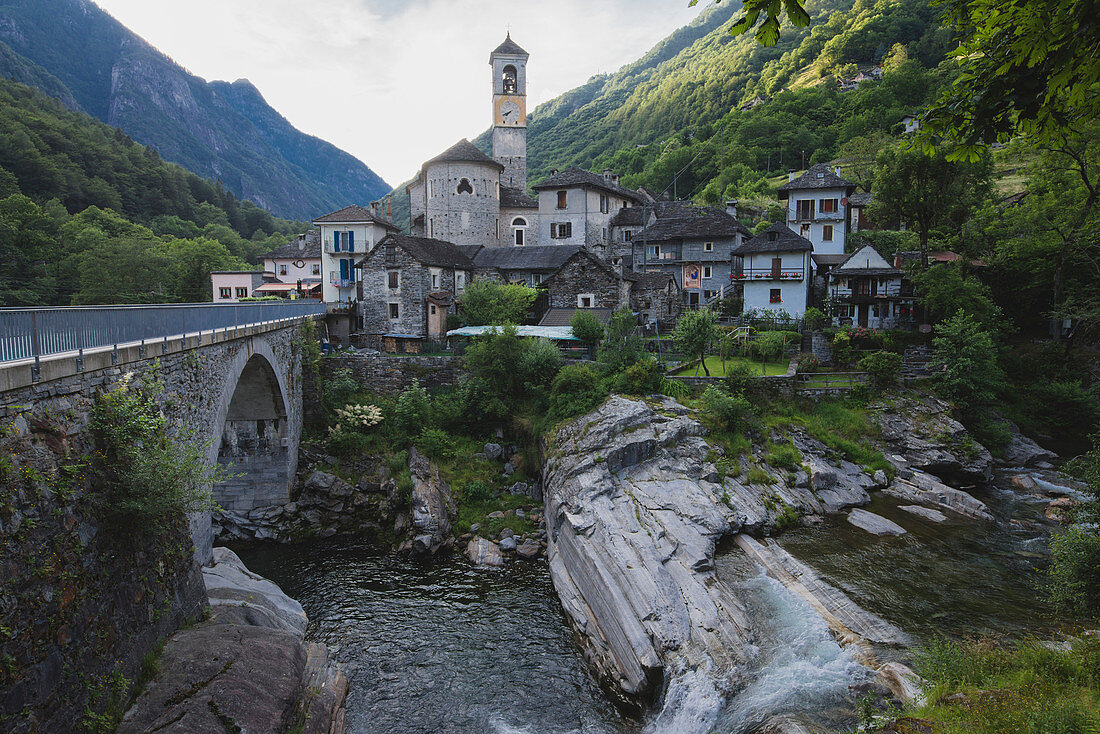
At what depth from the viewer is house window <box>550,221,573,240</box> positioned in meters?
52.3

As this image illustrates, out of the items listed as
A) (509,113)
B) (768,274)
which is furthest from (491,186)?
(768,274)

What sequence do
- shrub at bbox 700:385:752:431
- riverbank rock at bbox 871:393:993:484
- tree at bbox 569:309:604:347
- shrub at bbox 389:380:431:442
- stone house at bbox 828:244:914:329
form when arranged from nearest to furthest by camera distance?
shrub at bbox 700:385:752:431, riverbank rock at bbox 871:393:993:484, shrub at bbox 389:380:431:442, tree at bbox 569:309:604:347, stone house at bbox 828:244:914:329

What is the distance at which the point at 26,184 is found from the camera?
2530 inches

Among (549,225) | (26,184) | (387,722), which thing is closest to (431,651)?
(387,722)

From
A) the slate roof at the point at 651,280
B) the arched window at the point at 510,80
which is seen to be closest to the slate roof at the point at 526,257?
the slate roof at the point at 651,280

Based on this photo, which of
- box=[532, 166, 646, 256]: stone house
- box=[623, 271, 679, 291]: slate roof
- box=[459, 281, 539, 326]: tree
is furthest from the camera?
box=[532, 166, 646, 256]: stone house

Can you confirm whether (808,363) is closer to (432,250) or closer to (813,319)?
(813,319)

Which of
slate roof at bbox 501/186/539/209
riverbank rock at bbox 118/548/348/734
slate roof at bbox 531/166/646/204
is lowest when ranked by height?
riverbank rock at bbox 118/548/348/734

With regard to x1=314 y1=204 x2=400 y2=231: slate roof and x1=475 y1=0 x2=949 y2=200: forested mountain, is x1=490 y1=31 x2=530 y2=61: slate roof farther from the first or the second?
x1=475 y1=0 x2=949 y2=200: forested mountain

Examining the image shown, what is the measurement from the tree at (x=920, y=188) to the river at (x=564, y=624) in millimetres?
24633

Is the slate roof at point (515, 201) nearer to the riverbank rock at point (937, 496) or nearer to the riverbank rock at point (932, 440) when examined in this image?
the riverbank rock at point (932, 440)

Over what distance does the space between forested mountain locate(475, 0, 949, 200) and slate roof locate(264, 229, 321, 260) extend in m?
49.7

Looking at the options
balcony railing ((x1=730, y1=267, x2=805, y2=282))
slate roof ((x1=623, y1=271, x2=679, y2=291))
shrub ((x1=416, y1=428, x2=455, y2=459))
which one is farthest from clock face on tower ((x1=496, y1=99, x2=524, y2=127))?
shrub ((x1=416, y1=428, x2=455, y2=459))

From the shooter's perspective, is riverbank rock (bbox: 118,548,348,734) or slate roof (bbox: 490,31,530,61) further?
slate roof (bbox: 490,31,530,61)
